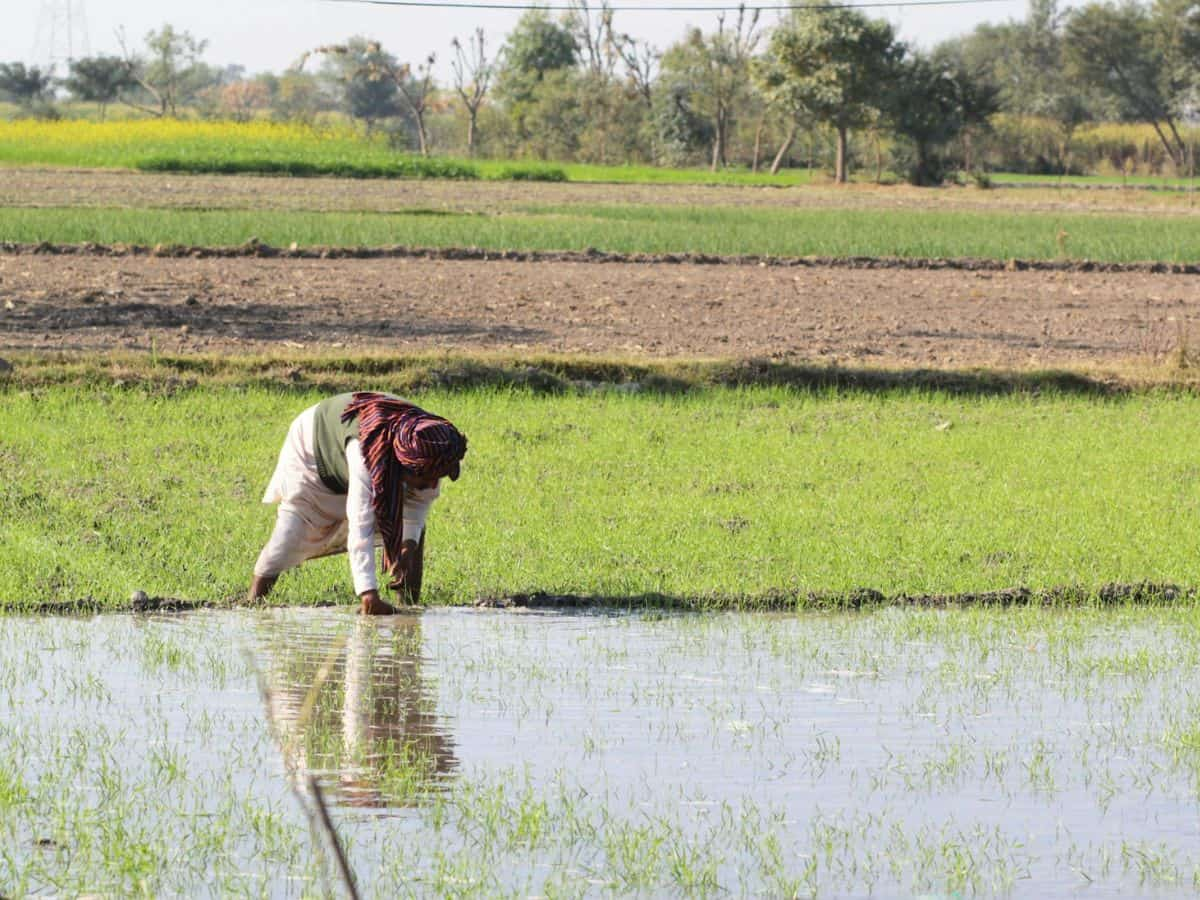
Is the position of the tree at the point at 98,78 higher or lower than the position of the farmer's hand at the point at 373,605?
higher

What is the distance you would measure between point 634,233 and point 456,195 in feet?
37.4

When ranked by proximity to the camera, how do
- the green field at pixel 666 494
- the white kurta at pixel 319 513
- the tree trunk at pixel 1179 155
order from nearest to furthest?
the white kurta at pixel 319 513 → the green field at pixel 666 494 → the tree trunk at pixel 1179 155

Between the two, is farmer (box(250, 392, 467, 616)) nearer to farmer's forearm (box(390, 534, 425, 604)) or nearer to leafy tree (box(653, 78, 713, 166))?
farmer's forearm (box(390, 534, 425, 604))

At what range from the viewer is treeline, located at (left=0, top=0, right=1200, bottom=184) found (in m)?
48.5

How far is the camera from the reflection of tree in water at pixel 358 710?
5.00 meters

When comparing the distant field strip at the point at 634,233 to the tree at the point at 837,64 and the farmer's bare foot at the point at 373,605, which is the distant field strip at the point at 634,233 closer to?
the farmer's bare foot at the point at 373,605

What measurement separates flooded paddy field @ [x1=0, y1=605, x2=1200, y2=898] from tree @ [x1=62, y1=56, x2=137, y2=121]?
7822 cm

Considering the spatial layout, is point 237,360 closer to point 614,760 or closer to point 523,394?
point 523,394

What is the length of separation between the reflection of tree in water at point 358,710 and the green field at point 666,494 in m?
0.66

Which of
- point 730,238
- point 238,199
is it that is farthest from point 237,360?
point 238,199

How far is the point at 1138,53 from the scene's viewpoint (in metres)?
69.5

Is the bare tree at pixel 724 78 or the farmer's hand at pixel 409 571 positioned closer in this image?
the farmer's hand at pixel 409 571

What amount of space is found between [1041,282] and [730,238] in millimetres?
5368

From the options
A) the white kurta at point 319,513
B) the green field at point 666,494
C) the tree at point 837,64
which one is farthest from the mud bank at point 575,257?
the tree at point 837,64
